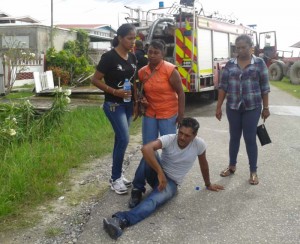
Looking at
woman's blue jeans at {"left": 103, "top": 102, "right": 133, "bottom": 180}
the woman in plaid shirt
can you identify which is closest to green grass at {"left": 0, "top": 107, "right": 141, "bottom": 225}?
woman's blue jeans at {"left": 103, "top": 102, "right": 133, "bottom": 180}

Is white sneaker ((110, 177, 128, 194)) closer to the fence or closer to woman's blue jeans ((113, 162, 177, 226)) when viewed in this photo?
woman's blue jeans ((113, 162, 177, 226))

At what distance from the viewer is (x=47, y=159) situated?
16.2 feet

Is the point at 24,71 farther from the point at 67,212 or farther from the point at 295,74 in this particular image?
the point at 295,74

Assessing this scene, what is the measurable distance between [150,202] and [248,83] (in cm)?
185

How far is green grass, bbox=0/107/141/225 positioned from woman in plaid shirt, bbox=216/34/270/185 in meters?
2.17

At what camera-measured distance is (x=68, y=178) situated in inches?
181

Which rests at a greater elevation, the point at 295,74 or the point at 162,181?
the point at 295,74

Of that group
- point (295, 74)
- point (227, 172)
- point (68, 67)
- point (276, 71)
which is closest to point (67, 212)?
point (227, 172)

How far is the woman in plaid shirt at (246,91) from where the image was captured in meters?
4.29

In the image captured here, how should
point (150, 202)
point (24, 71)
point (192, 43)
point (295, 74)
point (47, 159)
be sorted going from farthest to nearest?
point (295, 74) < point (24, 71) < point (192, 43) < point (47, 159) < point (150, 202)

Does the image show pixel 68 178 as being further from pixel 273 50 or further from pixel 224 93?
pixel 273 50

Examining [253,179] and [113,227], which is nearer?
[113,227]

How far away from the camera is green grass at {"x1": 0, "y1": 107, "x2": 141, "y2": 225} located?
12.6 ft

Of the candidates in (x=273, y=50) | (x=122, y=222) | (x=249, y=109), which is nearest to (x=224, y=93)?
(x=249, y=109)
